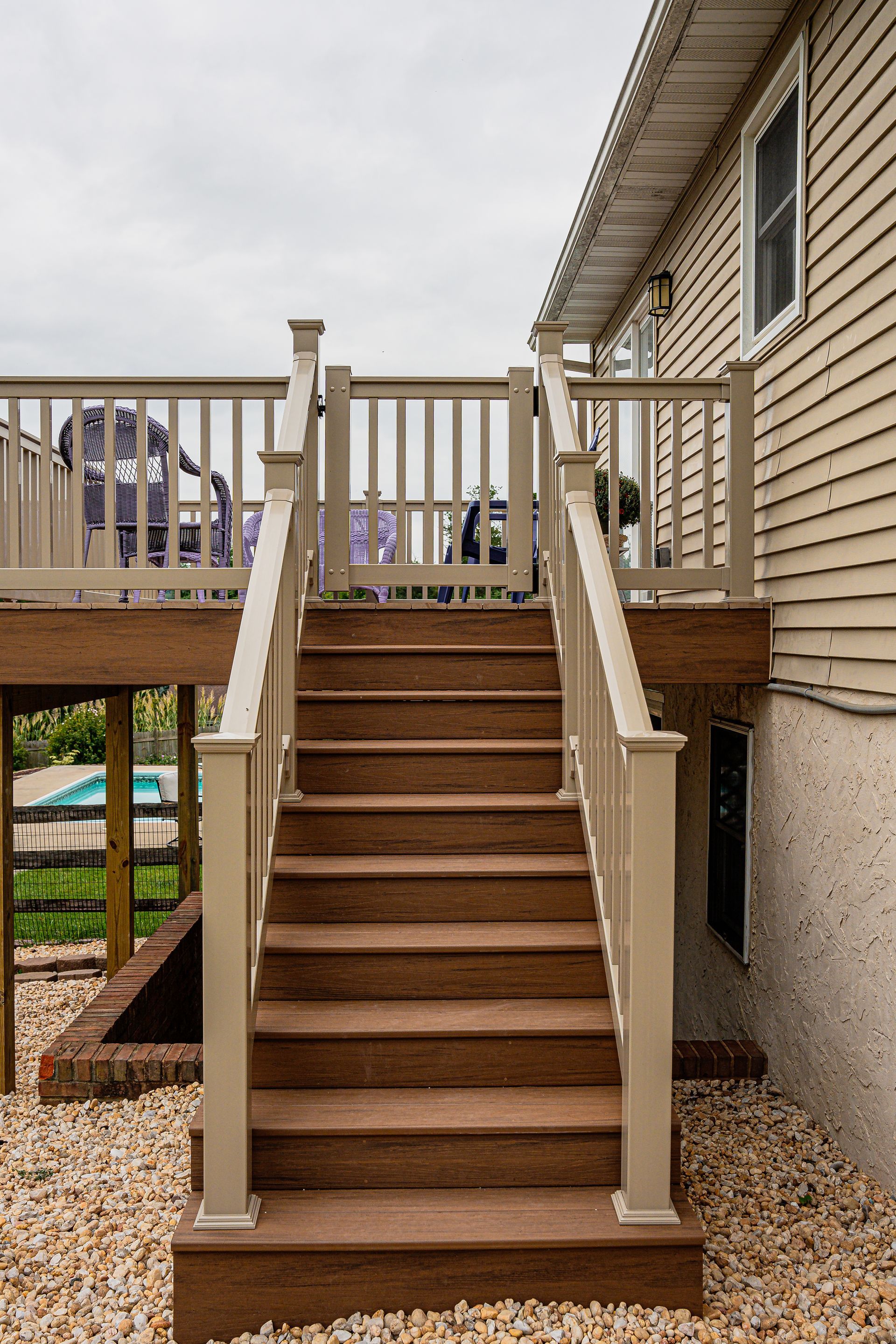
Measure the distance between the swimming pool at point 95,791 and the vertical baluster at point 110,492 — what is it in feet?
26.8

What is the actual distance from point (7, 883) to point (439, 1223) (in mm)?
2722

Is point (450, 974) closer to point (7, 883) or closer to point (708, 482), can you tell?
point (7, 883)

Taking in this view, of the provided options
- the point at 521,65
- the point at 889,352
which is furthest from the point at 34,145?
the point at 889,352

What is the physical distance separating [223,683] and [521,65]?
62.9 ft

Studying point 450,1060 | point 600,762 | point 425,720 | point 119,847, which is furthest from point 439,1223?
point 119,847

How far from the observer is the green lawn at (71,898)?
24.3ft

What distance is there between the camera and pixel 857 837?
10.6ft

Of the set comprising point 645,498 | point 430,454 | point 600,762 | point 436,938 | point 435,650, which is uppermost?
point 430,454

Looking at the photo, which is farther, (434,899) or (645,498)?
(645,498)

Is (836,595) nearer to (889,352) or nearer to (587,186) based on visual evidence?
(889,352)

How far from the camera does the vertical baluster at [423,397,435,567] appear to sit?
430 centimetres

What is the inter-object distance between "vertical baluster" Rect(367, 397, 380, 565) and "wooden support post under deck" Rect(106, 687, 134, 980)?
6.19ft

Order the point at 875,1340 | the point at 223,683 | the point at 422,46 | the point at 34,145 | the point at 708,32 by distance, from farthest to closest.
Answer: the point at 34,145, the point at 422,46, the point at 708,32, the point at 223,683, the point at 875,1340

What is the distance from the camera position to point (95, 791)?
1395 centimetres
